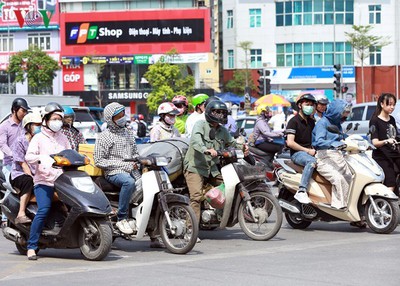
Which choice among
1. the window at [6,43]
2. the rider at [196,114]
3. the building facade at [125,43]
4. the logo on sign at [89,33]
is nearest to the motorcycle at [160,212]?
the rider at [196,114]

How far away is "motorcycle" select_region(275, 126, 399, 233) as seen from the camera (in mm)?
12047

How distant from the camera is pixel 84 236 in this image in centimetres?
1019

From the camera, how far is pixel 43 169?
33.6 feet

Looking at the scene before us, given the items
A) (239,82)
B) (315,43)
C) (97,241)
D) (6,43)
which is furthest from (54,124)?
(6,43)

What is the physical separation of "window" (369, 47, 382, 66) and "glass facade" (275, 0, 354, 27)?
319 cm

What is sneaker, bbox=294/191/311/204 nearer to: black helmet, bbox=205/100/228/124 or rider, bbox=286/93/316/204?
rider, bbox=286/93/316/204

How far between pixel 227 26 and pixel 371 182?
246 feet

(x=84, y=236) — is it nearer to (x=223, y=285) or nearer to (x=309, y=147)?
(x=223, y=285)

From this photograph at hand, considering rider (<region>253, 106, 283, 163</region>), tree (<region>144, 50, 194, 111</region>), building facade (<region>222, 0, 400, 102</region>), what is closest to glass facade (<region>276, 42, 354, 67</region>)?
building facade (<region>222, 0, 400, 102</region>)

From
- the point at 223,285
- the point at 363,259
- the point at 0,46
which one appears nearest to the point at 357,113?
the point at 363,259

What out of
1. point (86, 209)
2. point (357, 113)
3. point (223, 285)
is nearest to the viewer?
point (223, 285)

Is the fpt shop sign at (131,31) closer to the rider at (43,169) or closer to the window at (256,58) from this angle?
the window at (256,58)

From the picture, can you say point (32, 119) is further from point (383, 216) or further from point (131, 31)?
A: point (131, 31)

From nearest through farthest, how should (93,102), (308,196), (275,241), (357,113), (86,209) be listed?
(86,209), (275,241), (308,196), (357,113), (93,102)
